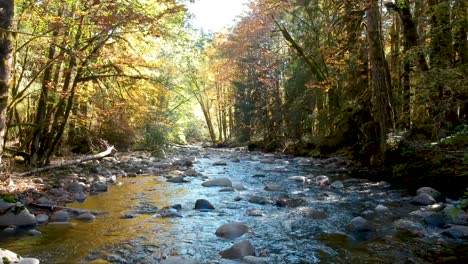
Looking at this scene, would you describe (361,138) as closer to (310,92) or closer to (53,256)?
(310,92)

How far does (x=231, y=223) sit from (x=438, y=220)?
2.84 meters

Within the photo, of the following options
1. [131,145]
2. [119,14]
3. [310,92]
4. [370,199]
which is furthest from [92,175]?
[310,92]

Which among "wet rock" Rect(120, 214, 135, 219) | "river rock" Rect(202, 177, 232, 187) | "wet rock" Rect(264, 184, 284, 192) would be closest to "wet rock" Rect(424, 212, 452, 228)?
"wet rock" Rect(264, 184, 284, 192)

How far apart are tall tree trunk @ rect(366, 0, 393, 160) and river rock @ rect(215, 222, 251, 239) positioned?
604 cm

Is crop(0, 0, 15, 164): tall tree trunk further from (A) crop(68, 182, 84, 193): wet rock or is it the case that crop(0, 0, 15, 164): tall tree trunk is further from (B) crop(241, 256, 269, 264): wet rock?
(B) crop(241, 256, 269, 264): wet rock

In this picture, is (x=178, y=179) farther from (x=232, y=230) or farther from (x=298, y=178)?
(x=232, y=230)

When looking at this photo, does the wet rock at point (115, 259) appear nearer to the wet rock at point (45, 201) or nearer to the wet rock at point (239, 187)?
the wet rock at point (45, 201)

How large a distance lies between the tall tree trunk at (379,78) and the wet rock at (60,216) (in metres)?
7.64

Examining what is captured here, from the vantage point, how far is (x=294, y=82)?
62.0 ft

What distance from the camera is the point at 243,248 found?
14.5 ft

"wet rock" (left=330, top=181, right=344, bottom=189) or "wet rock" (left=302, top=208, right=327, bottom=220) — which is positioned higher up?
"wet rock" (left=302, top=208, right=327, bottom=220)

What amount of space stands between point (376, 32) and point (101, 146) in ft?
33.8

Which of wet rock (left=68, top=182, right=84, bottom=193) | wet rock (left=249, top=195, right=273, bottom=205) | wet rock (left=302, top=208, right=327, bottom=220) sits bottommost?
wet rock (left=302, top=208, right=327, bottom=220)

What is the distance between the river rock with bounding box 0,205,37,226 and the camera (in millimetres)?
5297
